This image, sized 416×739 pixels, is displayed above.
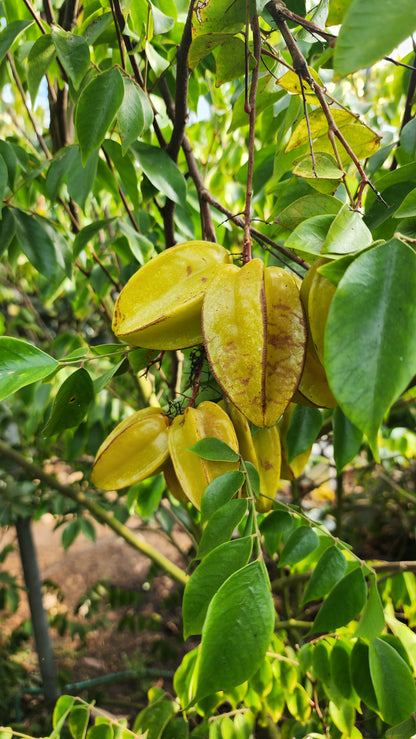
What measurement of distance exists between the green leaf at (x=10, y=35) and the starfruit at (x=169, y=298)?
377 mm

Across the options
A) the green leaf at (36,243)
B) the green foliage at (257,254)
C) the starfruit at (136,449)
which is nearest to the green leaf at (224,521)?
the green foliage at (257,254)

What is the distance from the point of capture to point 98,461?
22.1 inches

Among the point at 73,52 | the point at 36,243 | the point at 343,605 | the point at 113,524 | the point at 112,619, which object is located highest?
the point at 73,52

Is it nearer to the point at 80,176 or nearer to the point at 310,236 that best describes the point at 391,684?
the point at 310,236

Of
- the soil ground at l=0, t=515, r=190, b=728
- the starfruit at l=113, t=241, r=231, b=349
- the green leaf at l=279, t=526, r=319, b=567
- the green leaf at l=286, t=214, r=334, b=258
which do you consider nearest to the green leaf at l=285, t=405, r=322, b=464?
the green leaf at l=279, t=526, r=319, b=567

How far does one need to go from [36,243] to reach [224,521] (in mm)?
586

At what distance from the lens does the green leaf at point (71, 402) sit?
1.73 feet

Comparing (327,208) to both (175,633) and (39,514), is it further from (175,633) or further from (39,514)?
(175,633)

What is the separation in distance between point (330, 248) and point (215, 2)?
0.30 m

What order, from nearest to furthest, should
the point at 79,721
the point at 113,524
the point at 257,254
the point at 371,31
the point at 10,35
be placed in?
1. the point at 371,31
2. the point at 10,35
3. the point at 79,721
4. the point at 257,254
5. the point at 113,524

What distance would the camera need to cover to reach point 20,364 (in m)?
0.43

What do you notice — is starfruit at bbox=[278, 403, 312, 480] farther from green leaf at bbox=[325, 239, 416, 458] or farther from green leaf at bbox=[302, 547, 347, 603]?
green leaf at bbox=[325, 239, 416, 458]

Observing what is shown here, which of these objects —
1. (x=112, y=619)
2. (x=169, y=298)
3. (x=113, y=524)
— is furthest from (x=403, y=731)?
(x=112, y=619)

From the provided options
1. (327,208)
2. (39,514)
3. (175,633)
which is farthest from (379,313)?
(175,633)
